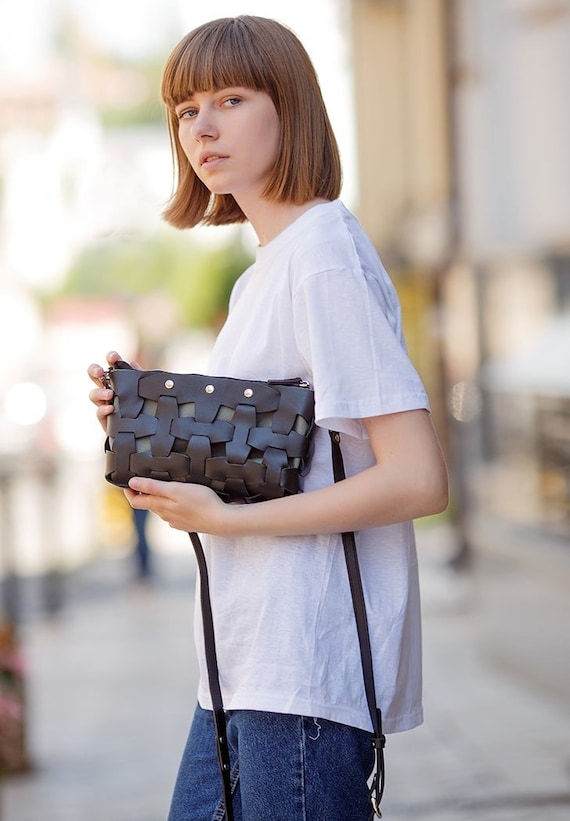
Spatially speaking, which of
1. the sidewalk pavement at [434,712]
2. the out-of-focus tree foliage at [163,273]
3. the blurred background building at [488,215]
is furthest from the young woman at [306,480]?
the out-of-focus tree foliage at [163,273]

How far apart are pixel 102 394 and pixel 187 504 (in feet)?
0.66

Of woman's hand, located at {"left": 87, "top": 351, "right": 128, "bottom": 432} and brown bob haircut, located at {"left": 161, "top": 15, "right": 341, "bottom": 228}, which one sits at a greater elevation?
brown bob haircut, located at {"left": 161, "top": 15, "right": 341, "bottom": 228}

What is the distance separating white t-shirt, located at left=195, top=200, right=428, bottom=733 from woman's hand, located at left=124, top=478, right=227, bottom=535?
0.20 feet

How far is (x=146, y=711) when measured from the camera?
17.5ft

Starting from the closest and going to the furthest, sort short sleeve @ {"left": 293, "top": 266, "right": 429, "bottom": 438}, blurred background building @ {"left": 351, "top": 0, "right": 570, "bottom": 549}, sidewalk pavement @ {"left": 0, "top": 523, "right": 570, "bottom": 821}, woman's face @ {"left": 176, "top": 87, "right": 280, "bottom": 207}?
short sleeve @ {"left": 293, "top": 266, "right": 429, "bottom": 438}, woman's face @ {"left": 176, "top": 87, "right": 280, "bottom": 207}, sidewalk pavement @ {"left": 0, "top": 523, "right": 570, "bottom": 821}, blurred background building @ {"left": 351, "top": 0, "right": 570, "bottom": 549}

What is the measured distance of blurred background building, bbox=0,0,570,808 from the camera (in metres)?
5.07

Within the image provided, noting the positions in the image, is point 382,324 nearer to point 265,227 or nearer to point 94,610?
point 265,227

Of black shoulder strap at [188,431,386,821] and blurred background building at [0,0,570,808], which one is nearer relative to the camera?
black shoulder strap at [188,431,386,821]

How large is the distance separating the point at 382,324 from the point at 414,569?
0.33 metres

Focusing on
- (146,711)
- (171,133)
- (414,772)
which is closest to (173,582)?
(146,711)

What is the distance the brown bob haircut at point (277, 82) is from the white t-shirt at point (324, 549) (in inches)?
2.0

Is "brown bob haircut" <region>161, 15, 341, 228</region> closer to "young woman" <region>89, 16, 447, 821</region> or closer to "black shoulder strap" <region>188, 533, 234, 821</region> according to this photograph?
"young woman" <region>89, 16, 447, 821</region>

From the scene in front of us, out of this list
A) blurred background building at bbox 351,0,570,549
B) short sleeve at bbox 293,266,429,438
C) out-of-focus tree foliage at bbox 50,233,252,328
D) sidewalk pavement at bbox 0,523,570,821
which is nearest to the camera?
short sleeve at bbox 293,266,429,438

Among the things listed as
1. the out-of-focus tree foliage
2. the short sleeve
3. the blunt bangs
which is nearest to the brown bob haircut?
the blunt bangs
